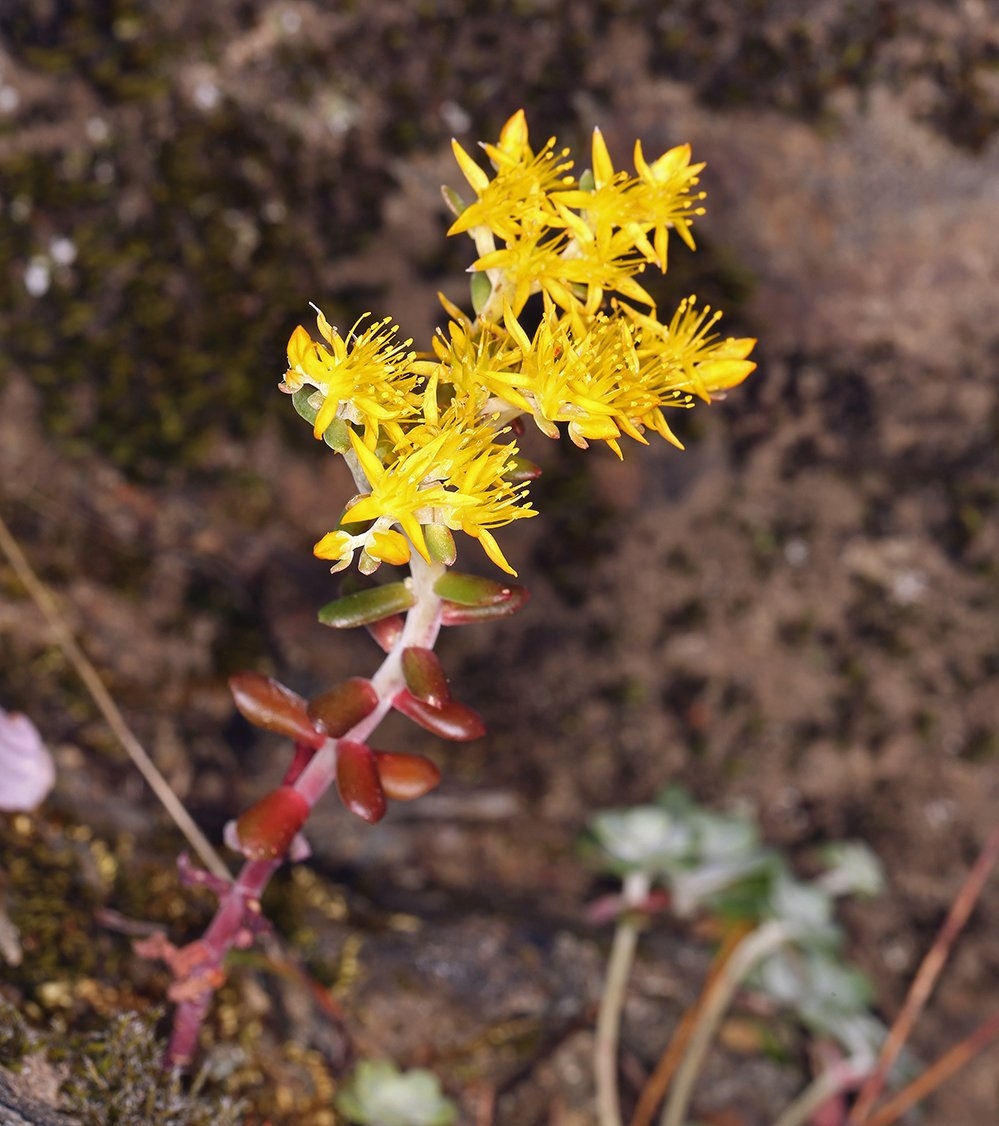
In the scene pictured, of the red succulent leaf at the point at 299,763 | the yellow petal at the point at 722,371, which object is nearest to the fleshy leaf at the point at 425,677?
the red succulent leaf at the point at 299,763

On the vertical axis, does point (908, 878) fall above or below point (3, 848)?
above

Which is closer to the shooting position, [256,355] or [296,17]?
[296,17]

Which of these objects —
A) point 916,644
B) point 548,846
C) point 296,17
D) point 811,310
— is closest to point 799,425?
point 811,310

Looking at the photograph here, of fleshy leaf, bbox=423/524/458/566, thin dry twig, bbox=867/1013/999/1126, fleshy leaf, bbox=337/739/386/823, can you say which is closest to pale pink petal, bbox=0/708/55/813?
fleshy leaf, bbox=337/739/386/823

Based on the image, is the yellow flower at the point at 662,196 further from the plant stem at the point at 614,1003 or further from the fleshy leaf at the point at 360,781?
the plant stem at the point at 614,1003

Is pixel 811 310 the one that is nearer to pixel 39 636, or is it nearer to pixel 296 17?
pixel 296 17

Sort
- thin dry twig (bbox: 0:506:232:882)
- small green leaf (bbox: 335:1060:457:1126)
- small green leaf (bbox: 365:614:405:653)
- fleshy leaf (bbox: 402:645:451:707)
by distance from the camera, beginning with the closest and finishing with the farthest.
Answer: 1. fleshy leaf (bbox: 402:645:451:707)
2. small green leaf (bbox: 365:614:405:653)
3. small green leaf (bbox: 335:1060:457:1126)
4. thin dry twig (bbox: 0:506:232:882)

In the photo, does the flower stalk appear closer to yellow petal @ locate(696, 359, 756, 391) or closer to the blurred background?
yellow petal @ locate(696, 359, 756, 391)
